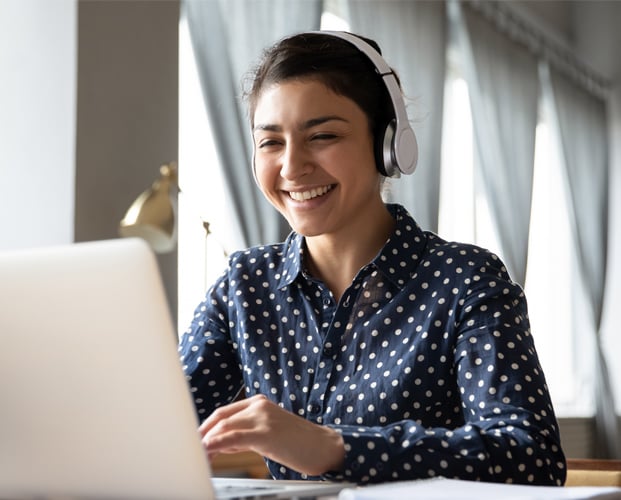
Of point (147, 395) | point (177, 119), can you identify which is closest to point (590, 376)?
point (177, 119)

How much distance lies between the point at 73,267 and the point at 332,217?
0.73 m

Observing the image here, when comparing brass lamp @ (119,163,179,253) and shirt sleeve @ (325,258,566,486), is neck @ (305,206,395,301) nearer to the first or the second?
shirt sleeve @ (325,258,566,486)

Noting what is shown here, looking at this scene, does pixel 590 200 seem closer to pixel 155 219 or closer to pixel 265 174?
pixel 155 219

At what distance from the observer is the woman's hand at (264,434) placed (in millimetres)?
897

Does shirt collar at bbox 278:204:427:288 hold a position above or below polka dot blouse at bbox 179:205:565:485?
above

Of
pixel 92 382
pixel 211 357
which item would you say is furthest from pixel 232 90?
pixel 92 382

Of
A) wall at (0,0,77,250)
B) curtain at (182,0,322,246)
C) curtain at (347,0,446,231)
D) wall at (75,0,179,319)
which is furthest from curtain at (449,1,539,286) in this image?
wall at (0,0,77,250)

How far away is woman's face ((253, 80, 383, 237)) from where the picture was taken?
1412 mm

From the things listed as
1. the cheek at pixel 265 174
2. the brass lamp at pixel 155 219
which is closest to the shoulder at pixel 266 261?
the cheek at pixel 265 174

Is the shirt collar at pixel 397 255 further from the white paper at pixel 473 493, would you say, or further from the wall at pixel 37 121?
the wall at pixel 37 121

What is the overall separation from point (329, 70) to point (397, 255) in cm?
29

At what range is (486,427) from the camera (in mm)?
1121

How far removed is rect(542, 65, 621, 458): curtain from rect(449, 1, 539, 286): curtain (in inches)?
23.2

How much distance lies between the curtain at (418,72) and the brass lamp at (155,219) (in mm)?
1501
